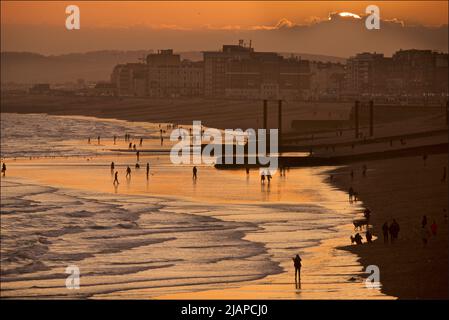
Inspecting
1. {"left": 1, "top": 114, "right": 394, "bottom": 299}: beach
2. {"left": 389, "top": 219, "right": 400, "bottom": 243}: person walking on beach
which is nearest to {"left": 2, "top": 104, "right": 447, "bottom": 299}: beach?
{"left": 1, "top": 114, "right": 394, "bottom": 299}: beach

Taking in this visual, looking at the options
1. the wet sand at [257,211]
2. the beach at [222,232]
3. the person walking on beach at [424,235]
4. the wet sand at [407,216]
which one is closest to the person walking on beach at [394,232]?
the wet sand at [407,216]

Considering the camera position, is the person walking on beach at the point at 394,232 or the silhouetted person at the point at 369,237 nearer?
the person walking on beach at the point at 394,232

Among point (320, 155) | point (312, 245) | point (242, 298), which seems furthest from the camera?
point (320, 155)

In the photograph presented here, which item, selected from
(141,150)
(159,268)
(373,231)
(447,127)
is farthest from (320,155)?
(159,268)

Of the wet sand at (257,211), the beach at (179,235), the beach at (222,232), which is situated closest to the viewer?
the wet sand at (257,211)

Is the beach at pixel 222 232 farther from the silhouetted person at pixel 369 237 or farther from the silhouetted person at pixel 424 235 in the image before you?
the silhouetted person at pixel 369 237

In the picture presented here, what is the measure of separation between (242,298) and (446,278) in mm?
4224

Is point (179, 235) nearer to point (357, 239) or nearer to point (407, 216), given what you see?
point (357, 239)

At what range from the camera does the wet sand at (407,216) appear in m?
22.0

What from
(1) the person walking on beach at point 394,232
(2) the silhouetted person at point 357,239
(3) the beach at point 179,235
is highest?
(1) the person walking on beach at point 394,232
